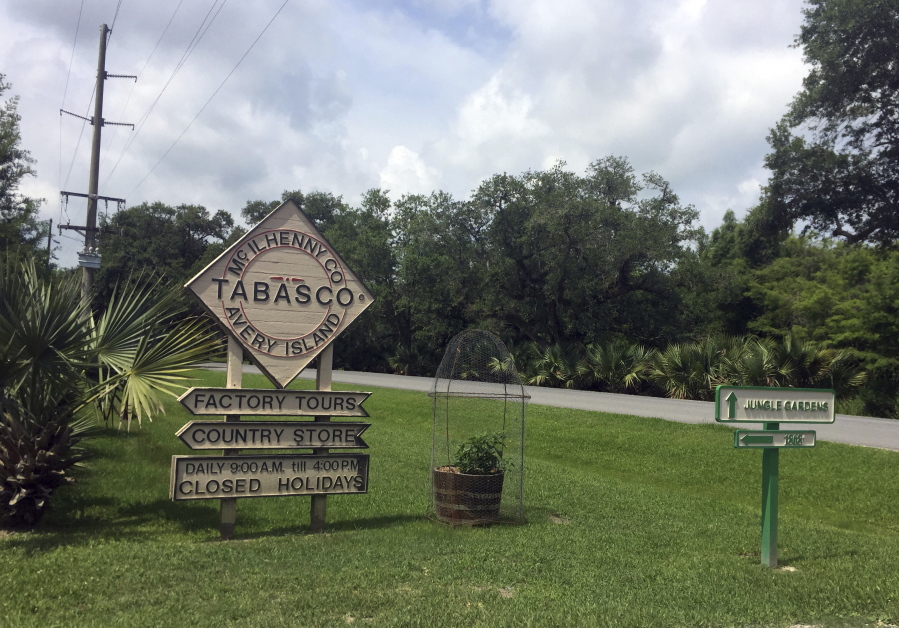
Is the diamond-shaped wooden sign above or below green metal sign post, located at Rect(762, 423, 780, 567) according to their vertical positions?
above

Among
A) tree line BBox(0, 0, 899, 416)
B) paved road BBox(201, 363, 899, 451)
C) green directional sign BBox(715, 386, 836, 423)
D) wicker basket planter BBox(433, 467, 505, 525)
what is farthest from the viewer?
tree line BBox(0, 0, 899, 416)

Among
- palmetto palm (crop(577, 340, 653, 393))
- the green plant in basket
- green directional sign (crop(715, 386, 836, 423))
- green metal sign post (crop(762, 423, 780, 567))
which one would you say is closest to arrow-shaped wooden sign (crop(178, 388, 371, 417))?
the green plant in basket

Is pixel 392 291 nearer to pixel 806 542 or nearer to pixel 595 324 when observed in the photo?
pixel 595 324

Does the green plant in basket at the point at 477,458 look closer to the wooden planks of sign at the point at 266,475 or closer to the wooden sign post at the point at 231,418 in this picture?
the wooden planks of sign at the point at 266,475

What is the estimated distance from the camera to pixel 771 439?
20.1 ft

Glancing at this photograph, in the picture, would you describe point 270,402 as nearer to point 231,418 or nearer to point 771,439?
point 231,418

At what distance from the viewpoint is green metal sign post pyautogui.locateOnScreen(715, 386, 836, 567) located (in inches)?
234

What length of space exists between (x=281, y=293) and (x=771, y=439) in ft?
15.3

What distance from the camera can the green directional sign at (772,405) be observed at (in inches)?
231

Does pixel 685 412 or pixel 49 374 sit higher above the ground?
pixel 49 374

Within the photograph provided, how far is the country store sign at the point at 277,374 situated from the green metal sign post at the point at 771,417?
11.7 feet

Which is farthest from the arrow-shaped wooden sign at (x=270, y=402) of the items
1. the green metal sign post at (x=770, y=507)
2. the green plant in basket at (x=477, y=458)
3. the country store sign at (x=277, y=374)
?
the green metal sign post at (x=770, y=507)

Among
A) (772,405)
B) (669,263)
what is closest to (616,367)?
(669,263)

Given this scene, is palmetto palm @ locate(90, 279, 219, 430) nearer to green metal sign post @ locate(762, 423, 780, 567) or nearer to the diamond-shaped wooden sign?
the diamond-shaped wooden sign
